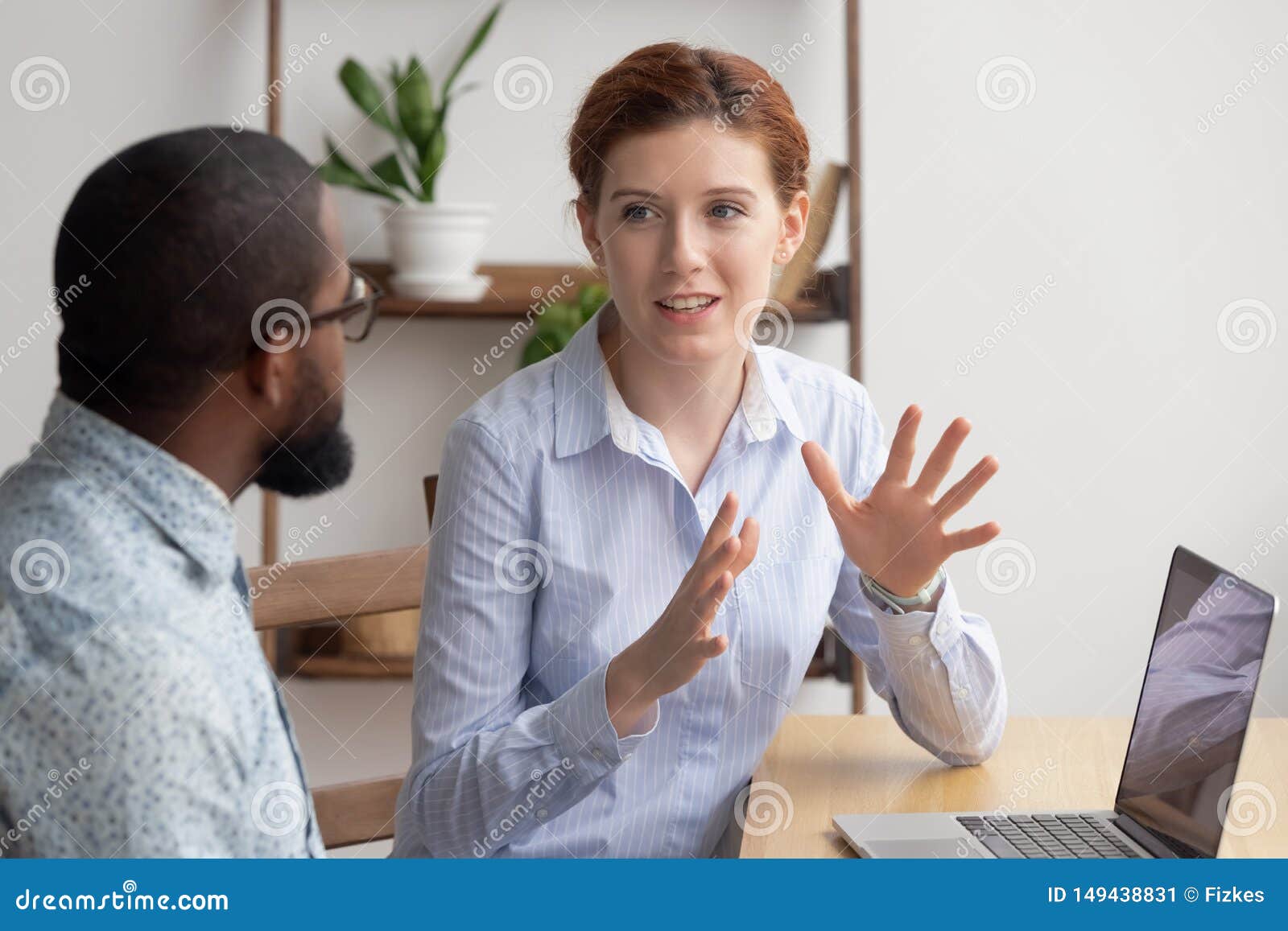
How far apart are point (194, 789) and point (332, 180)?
1.81 meters

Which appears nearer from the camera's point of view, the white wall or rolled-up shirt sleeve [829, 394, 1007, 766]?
rolled-up shirt sleeve [829, 394, 1007, 766]

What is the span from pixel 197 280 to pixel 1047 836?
0.83m

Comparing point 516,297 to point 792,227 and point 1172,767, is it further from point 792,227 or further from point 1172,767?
point 1172,767

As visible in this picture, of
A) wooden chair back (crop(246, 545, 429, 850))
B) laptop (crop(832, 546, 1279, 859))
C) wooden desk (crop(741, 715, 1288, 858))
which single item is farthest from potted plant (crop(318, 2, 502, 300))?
laptop (crop(832, 546, 1279, 859))

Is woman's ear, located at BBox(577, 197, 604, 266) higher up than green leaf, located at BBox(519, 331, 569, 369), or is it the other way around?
woman's ear, located at BBox(577, 197, 604, 266)

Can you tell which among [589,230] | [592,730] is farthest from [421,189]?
[592,730]

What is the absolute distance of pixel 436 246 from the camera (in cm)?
231

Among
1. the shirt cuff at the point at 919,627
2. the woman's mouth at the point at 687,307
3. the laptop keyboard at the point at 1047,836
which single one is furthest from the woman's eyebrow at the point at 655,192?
the laptop keyboard at the point at 1047,836

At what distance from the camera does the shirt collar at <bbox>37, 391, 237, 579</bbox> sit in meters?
0.76

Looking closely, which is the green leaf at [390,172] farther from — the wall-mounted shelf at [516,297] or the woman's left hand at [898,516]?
the woman's left hand at [898,516]

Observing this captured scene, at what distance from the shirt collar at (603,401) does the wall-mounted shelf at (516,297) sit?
857mm

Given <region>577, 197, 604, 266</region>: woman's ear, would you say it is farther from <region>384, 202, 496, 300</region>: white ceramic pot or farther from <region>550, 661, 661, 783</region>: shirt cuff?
<region>384, 202, 496, 300</region>: white ceramic pot

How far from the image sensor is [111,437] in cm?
78

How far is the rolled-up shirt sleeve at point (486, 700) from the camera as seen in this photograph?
1.21 metres
